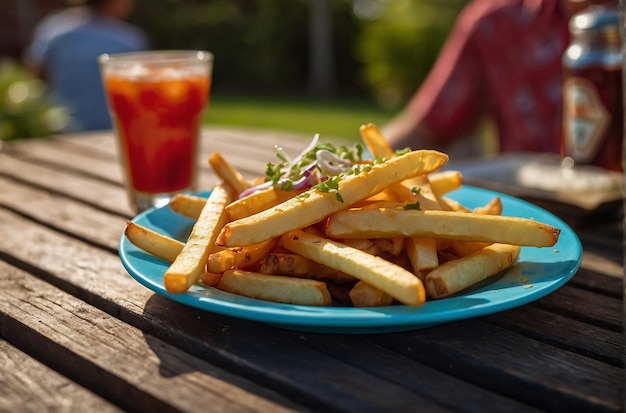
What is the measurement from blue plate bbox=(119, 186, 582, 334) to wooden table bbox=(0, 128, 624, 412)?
0.21 feet

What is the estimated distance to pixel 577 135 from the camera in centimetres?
234

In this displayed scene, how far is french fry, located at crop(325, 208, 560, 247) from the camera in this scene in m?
1.37

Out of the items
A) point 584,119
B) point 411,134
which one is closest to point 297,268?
point 584,119

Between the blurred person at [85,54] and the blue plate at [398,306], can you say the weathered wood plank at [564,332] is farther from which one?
the blurred person at [85,54]

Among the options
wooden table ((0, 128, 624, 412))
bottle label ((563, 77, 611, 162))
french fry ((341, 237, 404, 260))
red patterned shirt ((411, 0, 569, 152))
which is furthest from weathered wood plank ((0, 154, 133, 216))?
red patterned shirt ((411, 0, 569, 152))

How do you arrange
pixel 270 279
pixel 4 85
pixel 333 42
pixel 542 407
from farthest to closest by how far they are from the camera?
pixel 333 42 → pixel 4 85 → pixel 270 279 → pixel 542 407

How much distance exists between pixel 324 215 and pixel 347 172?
6.4 inches

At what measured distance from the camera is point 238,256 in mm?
1380

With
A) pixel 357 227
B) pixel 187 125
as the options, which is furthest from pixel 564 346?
pixel 187 125

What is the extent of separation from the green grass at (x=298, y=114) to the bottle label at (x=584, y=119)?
298 inches

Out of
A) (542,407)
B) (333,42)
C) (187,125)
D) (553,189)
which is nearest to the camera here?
(542,407)

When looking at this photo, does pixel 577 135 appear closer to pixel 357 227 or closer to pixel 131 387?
pixel 357 227

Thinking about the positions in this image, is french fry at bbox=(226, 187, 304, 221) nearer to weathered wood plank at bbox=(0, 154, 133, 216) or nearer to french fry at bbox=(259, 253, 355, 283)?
french fry at bbox=(259, 253, 355, 283)

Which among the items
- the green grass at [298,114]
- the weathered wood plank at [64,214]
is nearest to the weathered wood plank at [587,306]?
the weathered wood plank at [64,214]
